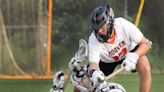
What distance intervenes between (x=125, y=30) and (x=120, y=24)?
0.19ft

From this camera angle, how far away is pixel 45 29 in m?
6.39

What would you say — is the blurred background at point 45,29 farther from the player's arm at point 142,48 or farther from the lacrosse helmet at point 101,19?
the lacrosse helmet at point 101,19

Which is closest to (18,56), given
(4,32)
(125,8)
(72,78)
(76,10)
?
(4,32)

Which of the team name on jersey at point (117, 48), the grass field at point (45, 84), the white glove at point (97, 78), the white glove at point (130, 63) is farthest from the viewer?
the grass field at point (45, 84)

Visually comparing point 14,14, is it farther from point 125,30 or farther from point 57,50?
point 125,30

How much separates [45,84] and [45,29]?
857 millimetres

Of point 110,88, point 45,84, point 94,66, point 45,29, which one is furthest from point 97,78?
point 45,29

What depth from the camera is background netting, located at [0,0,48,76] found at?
6.38 m

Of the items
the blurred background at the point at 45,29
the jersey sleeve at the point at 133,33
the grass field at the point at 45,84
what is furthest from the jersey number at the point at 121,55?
the blurred background at the point at 45,29

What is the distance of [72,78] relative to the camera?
11.7ft

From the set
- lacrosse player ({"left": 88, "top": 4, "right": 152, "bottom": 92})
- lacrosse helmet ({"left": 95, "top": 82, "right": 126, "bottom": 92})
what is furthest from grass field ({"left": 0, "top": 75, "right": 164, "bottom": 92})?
lacrosse helmet ({"left": 95, "top": 82, "right": 126, "bottom": 92})

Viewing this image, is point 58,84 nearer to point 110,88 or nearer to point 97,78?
point 97,78

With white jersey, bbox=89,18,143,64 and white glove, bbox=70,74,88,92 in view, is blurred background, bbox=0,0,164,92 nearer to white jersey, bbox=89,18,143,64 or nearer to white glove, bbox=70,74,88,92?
white jersey, bbox=89,18,143,64

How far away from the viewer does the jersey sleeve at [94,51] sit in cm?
355
